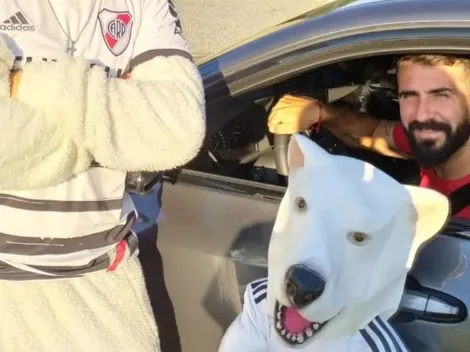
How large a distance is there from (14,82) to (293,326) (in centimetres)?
63

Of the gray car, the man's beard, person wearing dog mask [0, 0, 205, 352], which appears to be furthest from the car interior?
person wearing dog mask [0, 0, 205, 352]

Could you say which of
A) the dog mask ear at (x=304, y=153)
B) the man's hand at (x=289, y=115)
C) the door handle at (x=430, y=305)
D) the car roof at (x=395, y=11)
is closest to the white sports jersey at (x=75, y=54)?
the dog mask ear at (x=304, y=153)

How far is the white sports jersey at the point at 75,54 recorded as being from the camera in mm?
1422

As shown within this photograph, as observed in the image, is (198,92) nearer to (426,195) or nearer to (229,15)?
(426,195)

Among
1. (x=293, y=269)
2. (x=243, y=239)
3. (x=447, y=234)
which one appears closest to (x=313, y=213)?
(x=293, y=269)

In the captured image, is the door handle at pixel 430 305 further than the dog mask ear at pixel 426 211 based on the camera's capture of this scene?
Yes

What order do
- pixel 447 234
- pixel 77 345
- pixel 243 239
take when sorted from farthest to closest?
pixel 243 239
pixel 447 234
pixel 77 345

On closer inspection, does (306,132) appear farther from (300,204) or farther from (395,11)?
(300,204)

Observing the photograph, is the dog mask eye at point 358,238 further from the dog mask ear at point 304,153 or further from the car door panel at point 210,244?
the car door panel at point 210,244

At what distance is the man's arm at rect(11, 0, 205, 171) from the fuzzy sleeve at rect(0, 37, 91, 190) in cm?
2

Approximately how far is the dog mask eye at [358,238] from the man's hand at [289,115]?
3.46 ft

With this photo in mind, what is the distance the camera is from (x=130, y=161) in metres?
1.42

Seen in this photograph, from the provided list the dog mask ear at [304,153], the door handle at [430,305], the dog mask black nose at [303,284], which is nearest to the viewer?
the dog mask black nose at [303,284]

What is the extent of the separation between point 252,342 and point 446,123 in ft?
3.38
